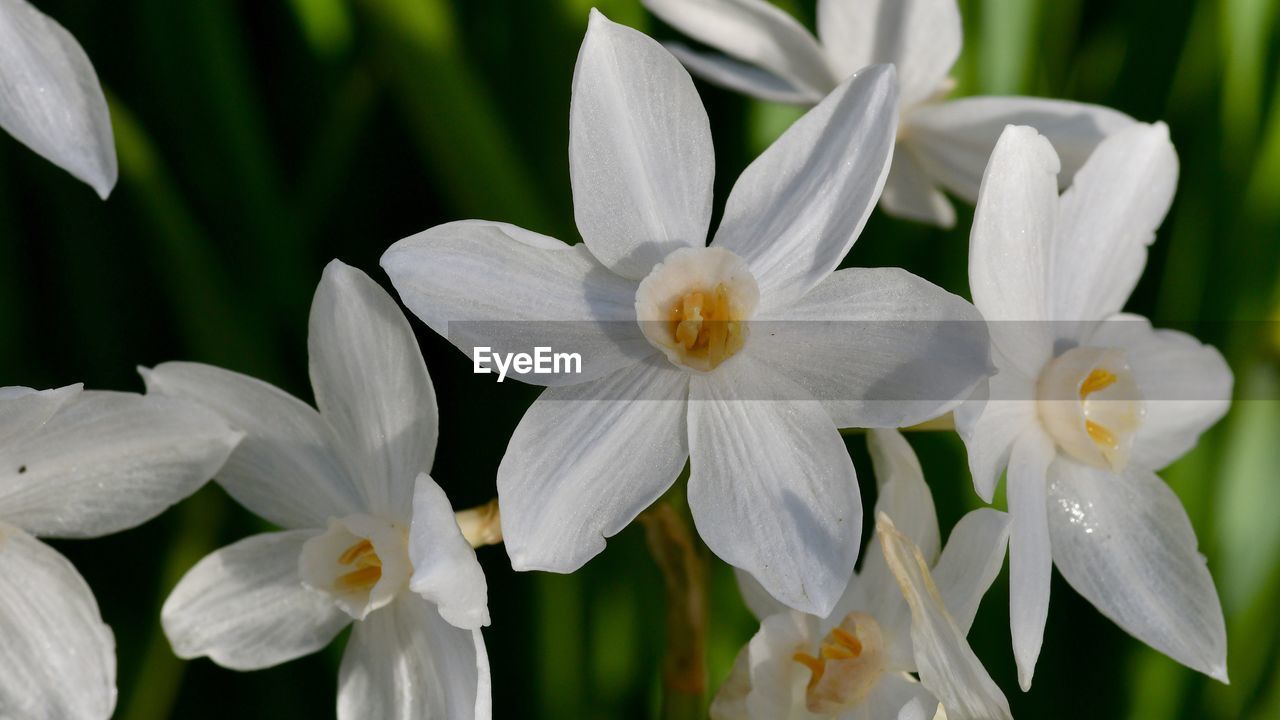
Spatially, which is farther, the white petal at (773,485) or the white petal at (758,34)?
the white petal at (758,34)

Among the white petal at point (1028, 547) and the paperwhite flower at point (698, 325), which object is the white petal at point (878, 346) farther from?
the white petal at point (1028, 547)

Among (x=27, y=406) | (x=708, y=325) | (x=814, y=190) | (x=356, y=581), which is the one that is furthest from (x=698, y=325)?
(x=27, y=406)

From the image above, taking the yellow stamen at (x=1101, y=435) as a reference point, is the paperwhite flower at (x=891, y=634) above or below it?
below

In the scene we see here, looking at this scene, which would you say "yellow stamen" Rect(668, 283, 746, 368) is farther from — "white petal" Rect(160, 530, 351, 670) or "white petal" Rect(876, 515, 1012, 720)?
"white petal" Rect(160, 530, 351, 670)

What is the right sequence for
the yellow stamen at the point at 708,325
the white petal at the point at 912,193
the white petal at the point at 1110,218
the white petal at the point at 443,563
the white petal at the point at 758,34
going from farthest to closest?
the white petal at the point at 912,193 → the white petal at the point at 758,34 → the white petal at the point at 1110,218 → the yellow stamen at the point at 708,325 → the white petal at the point at 443,563

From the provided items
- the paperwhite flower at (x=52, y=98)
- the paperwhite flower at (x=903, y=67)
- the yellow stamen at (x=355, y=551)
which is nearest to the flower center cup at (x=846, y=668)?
the yellow stamen at (x=355, y=551)
